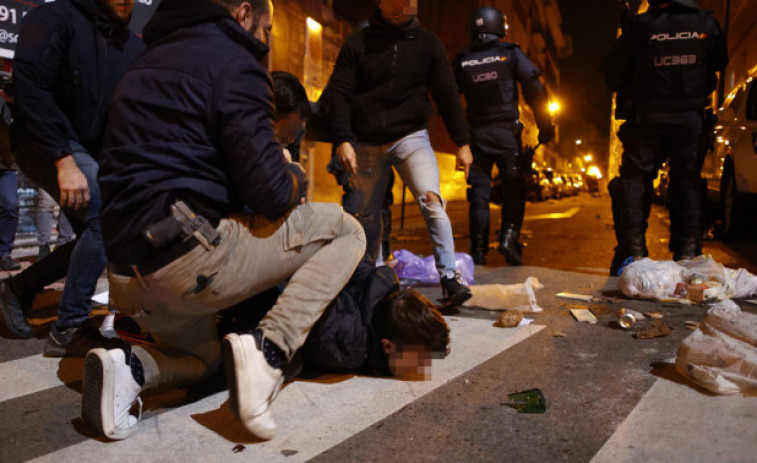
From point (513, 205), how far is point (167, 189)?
4911 mm

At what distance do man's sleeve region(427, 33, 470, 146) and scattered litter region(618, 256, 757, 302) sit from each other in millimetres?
1634

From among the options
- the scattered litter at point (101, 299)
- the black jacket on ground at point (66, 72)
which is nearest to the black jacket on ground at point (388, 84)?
the black jacket on ground at point (66, 72)

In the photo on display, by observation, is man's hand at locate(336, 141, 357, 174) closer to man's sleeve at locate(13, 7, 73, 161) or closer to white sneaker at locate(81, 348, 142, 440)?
man's sleeve at locate(13, 7, 73, 161)

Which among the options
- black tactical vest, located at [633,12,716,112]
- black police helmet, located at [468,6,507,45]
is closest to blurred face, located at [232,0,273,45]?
black tactical vest, located at [633,12,716,112]

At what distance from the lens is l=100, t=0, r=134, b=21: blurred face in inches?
124

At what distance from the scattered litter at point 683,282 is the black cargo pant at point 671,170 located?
0.85 meters

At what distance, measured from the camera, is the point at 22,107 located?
9.59 ft

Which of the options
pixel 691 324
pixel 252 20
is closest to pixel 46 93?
pixel 252 20

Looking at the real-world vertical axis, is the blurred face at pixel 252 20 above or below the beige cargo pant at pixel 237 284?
above

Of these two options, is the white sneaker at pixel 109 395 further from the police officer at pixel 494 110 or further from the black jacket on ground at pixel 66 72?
the police officer at pixel 494 110

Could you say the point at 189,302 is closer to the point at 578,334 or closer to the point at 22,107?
the point at 22,107

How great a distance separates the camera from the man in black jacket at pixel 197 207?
1.99m

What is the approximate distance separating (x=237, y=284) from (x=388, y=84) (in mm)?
2470

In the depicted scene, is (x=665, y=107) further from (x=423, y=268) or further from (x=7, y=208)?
(x=7, y=208)
